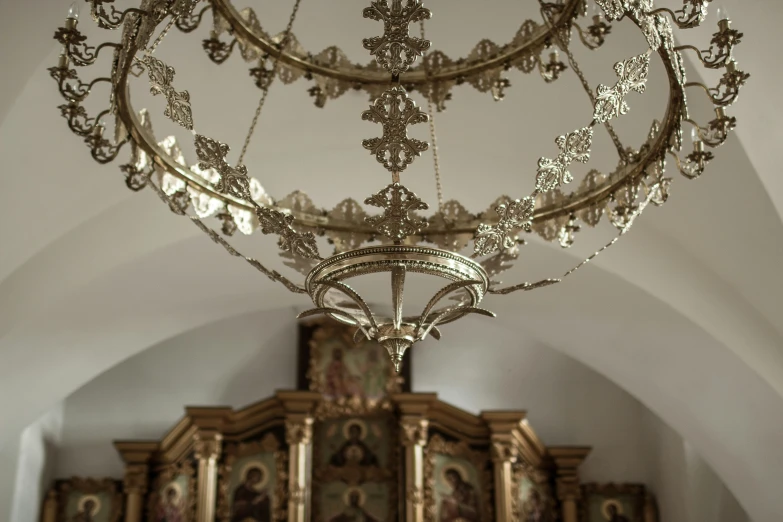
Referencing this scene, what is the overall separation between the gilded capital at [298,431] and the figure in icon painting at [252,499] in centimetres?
36

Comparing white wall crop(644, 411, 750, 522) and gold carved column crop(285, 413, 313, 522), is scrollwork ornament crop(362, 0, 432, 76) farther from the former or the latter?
white wall crop(644, 411, 750, 522)

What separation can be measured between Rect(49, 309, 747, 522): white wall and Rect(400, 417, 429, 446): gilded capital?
2.69 ft

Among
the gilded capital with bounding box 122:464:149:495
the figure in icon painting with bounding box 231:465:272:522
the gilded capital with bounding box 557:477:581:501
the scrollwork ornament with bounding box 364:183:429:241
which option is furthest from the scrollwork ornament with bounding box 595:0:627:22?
the gilded capital with bounding box 122:464:149:495

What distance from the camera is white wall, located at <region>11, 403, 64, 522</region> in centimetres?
786

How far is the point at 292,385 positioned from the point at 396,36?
252 inches

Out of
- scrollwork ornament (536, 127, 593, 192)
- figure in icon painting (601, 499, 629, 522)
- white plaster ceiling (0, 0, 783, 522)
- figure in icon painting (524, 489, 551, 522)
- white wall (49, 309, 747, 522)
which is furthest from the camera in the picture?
white wall (49, 309, 747, 522)

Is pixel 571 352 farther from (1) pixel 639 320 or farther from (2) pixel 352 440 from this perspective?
(2) pixel 352 440

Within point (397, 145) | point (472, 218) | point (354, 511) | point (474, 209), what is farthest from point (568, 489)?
point (397, 145)

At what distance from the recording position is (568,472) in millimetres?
8391

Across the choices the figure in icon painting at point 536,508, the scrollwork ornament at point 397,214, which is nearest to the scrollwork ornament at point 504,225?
→ the scrollwork ornament at point 397,214

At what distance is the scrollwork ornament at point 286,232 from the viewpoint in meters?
3.13

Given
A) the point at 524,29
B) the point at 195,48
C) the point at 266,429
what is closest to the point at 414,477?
the point at 266,429

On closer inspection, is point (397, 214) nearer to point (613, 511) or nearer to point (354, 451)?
point (354, 451)

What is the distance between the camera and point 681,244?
20.1 ft
